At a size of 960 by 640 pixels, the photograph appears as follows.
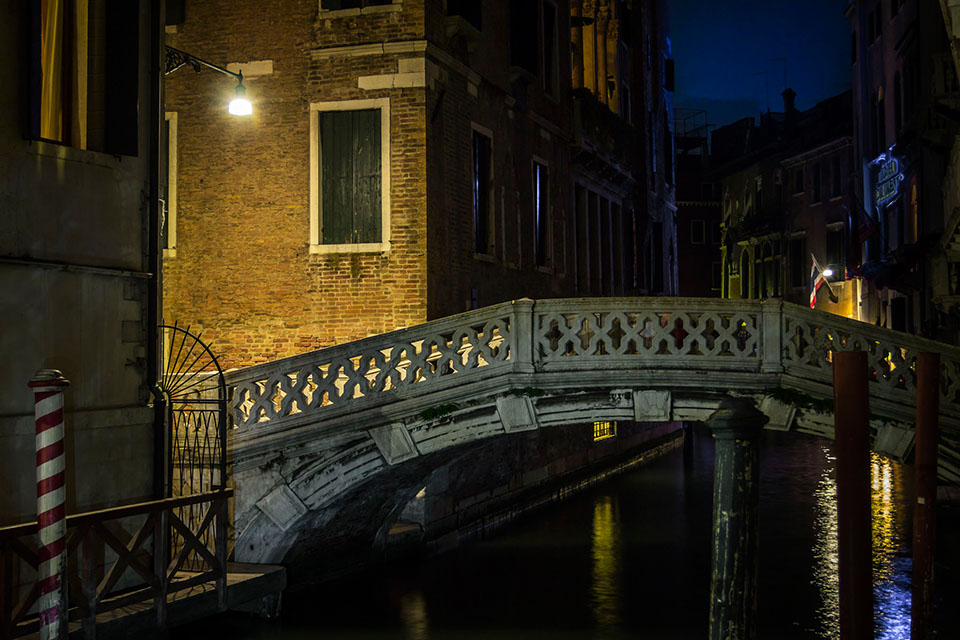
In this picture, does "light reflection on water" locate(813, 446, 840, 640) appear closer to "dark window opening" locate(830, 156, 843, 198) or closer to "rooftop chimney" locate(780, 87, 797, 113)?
"dark window opening" locate(830, 156, 843, 198)

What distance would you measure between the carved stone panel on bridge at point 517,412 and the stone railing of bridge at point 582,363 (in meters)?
0.15

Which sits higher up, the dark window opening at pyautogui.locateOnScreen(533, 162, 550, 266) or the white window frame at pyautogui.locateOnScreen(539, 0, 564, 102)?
the white window frame at pyautogui.locateOnScreen(539, 0, 564, 102)

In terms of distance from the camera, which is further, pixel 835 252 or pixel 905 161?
pixel 835 252

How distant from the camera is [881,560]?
611 inches

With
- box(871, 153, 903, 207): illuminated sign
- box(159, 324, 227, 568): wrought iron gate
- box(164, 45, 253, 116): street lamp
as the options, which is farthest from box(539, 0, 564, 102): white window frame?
box(871, 153, 903, 207): illuminated sign

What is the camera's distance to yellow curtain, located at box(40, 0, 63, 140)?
9945 millimetres

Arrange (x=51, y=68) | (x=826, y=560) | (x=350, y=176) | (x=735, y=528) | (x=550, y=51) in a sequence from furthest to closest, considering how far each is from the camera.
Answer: (x=550, y=51), (x=826, y=560), (x=350, y=176), (x=51, y=68), (x=735, y=528)

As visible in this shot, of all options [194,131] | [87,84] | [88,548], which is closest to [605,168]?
[194,131]

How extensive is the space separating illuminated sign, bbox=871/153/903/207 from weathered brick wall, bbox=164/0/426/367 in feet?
59.8

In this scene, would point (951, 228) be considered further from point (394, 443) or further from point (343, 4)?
point (394, 443)

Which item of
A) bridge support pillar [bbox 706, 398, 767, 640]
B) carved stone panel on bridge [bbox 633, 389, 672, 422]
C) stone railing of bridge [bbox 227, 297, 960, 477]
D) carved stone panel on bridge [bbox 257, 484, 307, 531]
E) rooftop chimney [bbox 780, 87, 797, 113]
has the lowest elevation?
carved stone panel on bridge [bbox 257, 484, 307, 531]

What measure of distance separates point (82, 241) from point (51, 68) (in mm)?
1527

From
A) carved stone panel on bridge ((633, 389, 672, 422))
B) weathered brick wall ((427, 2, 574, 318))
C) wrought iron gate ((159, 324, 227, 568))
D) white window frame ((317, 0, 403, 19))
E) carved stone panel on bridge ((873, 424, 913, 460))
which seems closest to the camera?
wrought iron gate ((159, 324, 227, 568))

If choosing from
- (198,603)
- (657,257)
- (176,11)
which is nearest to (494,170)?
(176,11)
